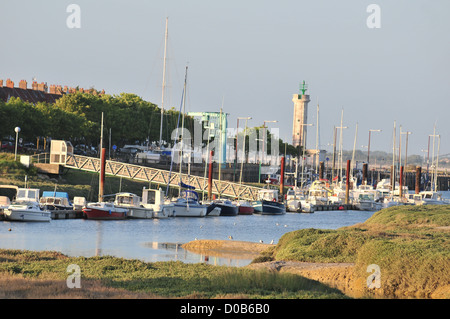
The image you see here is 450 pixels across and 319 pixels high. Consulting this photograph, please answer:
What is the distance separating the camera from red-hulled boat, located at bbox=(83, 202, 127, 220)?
62.5 meters

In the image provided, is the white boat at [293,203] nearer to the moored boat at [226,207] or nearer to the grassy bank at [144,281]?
the moored boat at [226,207]

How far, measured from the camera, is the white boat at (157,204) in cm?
6988

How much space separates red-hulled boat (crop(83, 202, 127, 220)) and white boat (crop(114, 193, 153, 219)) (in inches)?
60.7

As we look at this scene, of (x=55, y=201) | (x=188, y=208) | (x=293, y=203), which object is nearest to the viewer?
(x=55, y=201)

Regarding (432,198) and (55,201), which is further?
(432,198)

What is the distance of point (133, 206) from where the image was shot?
67.6 m

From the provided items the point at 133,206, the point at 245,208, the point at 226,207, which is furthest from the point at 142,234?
the point at 245,208

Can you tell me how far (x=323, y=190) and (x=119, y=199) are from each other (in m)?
45.8

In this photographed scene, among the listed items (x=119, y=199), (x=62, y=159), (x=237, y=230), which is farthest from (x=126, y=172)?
(x=237, y=230)

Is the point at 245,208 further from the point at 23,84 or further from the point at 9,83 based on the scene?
the point at 23,84

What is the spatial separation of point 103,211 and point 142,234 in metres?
10.0

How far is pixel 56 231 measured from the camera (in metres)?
51.9
